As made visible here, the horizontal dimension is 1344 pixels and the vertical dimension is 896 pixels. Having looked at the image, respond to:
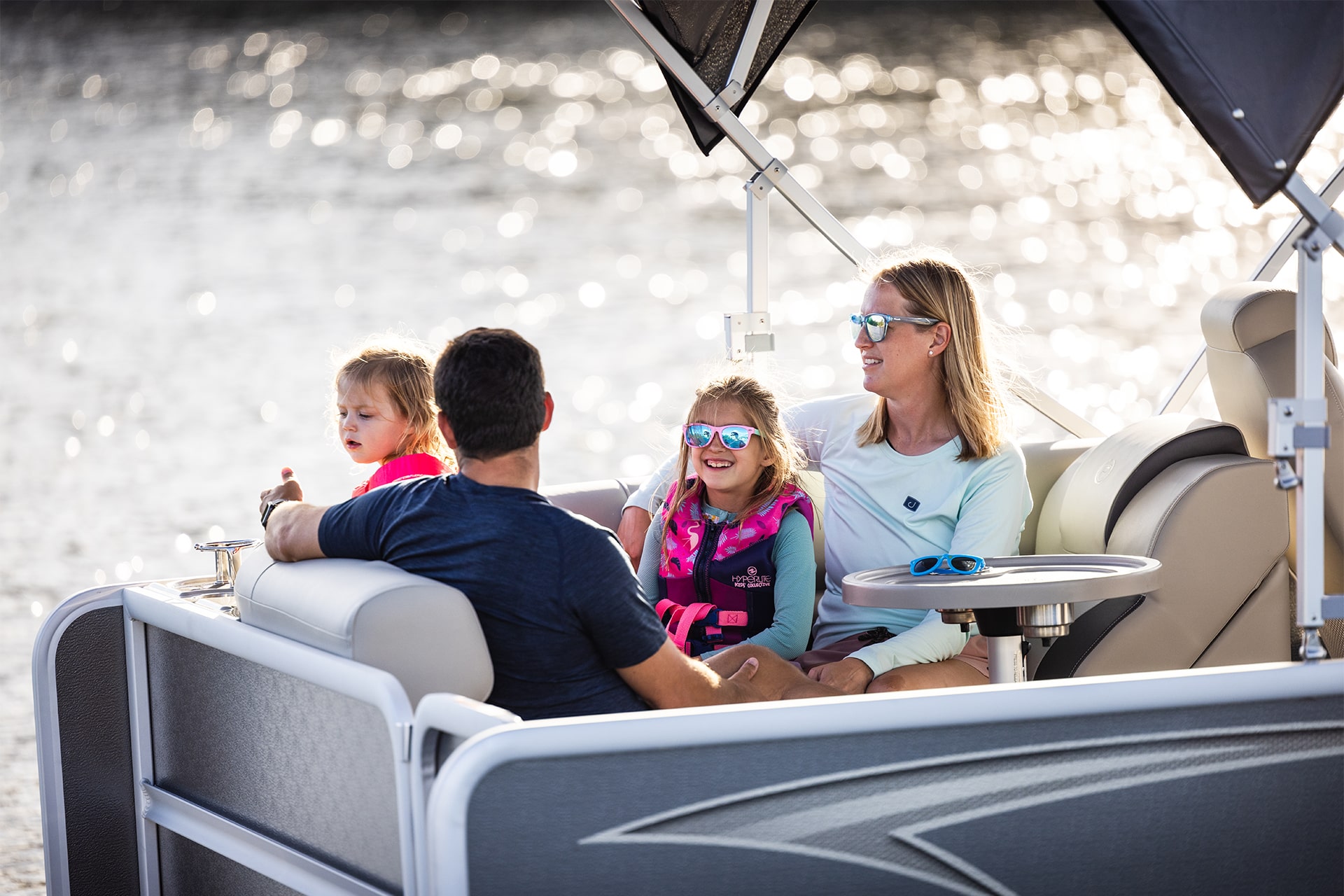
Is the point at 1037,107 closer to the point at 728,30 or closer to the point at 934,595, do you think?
the point at 728,30

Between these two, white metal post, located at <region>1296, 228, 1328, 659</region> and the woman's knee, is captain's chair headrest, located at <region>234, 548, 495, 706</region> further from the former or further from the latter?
white metal post, located at <region>1296, 228, 1328, 659</region>

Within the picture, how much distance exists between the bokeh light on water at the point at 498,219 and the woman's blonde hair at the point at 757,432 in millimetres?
335

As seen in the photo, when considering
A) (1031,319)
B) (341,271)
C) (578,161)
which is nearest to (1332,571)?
(1031,319)

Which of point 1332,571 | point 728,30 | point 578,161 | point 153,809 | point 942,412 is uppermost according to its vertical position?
point 578,161

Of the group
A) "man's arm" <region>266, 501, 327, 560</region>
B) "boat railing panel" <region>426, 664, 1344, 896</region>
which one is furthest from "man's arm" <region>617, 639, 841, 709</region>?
"man's arm" <region>266, 501, 327, 560</region>

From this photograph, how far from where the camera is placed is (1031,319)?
12.2m

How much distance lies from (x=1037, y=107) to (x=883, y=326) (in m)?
18.6

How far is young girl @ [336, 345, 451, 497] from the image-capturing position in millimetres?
2930

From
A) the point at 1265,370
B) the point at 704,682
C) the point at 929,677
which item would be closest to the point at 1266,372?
the point at 1265,370

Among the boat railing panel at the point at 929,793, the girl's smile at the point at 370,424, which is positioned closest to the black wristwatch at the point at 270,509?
the girl's smile at the point at 370,424

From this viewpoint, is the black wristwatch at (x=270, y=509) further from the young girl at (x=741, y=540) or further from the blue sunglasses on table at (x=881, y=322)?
the blue sunglasses on table at (x=881, y=322)

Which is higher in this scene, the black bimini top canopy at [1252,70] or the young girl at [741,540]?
the black bimini top canopy at [1252,70]

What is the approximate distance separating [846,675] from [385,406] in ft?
3.21

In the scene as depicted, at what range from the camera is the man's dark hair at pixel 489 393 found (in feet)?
6.94
